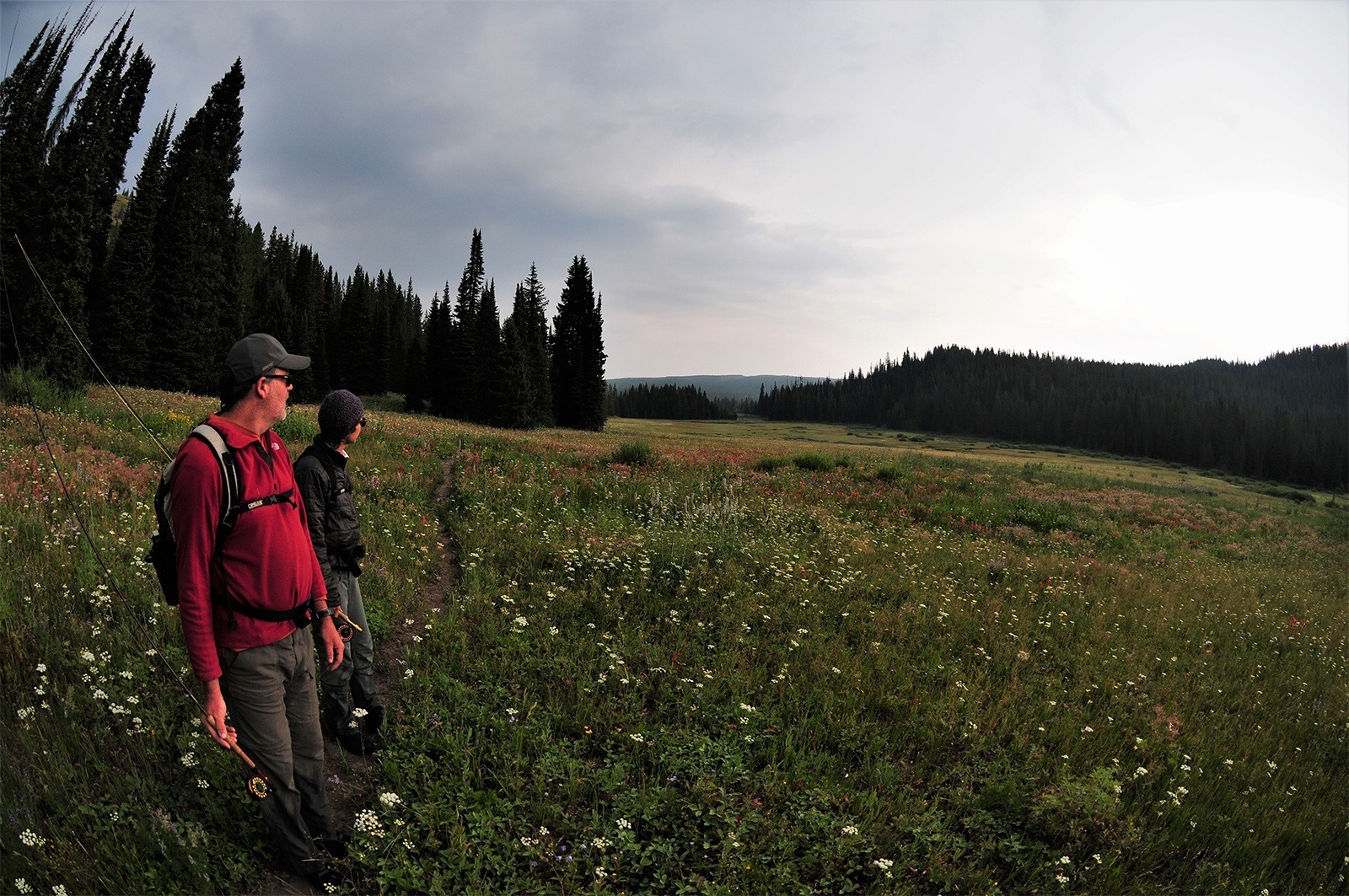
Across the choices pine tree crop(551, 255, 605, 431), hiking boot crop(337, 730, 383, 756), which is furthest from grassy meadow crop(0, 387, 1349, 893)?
pine tree crop(551, 255, 605, 431)

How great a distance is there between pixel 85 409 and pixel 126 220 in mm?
32309

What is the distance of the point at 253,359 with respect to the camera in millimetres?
3195

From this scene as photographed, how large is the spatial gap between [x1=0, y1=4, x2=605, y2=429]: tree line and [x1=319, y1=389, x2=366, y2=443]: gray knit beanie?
1.55 m

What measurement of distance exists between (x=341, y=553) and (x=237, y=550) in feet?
5.25

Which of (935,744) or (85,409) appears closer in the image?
(935,744)

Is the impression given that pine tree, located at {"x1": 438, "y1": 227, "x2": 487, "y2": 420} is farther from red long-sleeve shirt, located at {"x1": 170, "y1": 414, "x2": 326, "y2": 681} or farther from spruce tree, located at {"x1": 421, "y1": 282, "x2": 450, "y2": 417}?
red long-sleeve shirt, located at {"x1": 170, "y1": 414, "x2": 326, "y2": 681}

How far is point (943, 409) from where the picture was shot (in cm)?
15262

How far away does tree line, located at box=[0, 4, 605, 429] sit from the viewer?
2442 centimetres

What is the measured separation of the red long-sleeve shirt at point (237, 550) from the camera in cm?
292

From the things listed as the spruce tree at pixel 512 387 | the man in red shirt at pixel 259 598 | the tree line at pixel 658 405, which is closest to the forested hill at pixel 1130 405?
the tree line at pixel 658 405

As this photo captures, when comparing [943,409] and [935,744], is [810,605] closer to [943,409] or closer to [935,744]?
[935,744]

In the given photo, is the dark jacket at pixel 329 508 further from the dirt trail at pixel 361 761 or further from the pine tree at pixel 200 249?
the pine tree at pixel 200 249

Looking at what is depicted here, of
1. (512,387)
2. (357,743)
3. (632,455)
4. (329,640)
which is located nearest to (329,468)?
(329,640)

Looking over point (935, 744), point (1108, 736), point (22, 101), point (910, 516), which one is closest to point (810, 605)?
point (935, 744)
